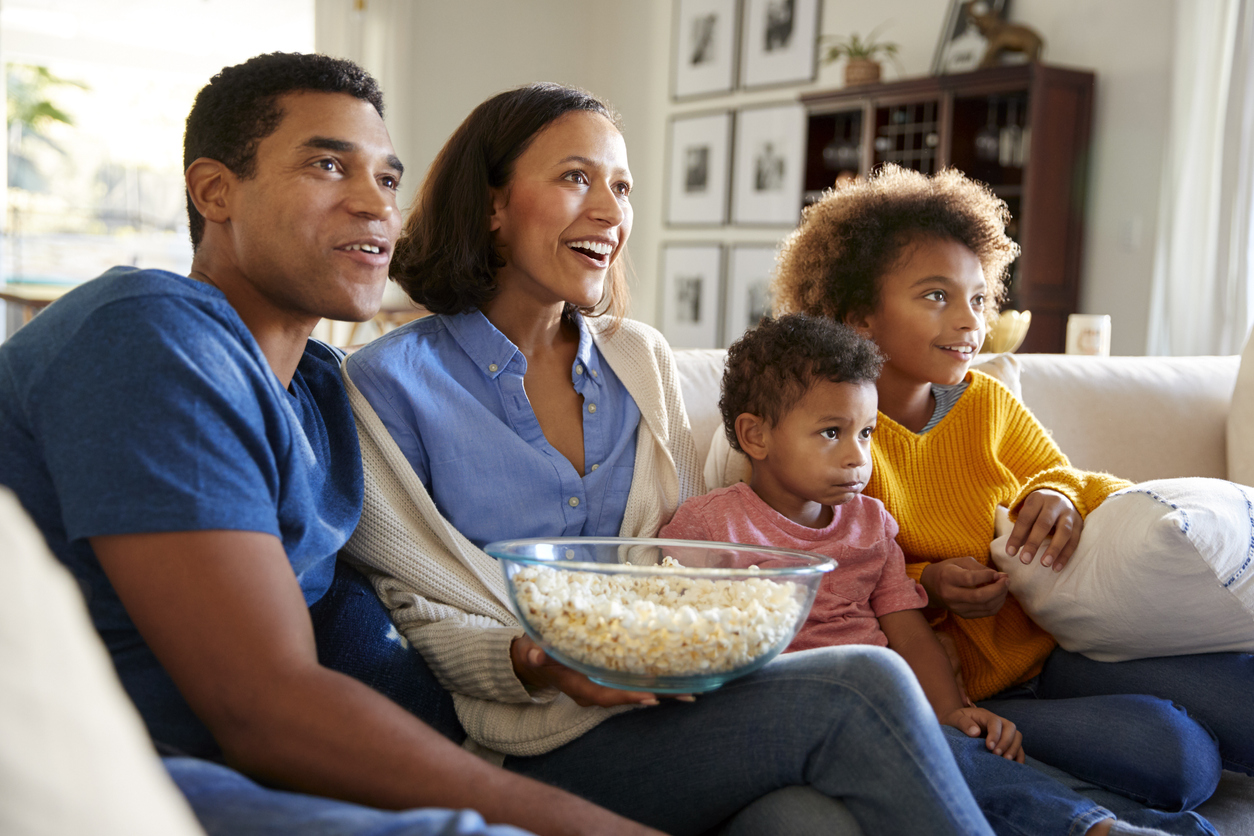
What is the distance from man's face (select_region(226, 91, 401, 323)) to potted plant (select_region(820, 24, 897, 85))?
3944 millimetres

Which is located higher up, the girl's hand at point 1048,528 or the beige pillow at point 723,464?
the beige pillow at point 723,464

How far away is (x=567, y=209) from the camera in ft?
4.67

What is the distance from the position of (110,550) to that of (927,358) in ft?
3.81

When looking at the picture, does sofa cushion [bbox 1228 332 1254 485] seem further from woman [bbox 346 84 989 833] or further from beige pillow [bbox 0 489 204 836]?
beige pillow [bbox 0 489 204 836]

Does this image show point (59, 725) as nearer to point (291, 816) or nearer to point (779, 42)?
point (291, 816)

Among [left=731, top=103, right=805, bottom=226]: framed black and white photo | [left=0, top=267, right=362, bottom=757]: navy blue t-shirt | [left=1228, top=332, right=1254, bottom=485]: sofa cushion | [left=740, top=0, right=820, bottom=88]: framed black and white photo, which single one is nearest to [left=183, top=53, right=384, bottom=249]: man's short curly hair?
[left=0, top=267, right=362, bottom=757]: navy blue t-shirt

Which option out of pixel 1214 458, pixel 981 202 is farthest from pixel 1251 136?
pixel 981 202

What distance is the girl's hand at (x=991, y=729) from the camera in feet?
4.27

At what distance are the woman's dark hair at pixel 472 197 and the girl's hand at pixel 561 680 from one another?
0.54m

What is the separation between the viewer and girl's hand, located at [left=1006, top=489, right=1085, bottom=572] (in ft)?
4.77

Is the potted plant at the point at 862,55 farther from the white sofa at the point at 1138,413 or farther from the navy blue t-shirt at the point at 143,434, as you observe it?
the navy blue t-shirt at the point at 143,434

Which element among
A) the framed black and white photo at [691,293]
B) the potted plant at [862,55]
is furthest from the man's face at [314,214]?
the framed black and white photo at [691,293]

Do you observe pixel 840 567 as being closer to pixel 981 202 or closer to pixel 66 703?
pixel 981 202

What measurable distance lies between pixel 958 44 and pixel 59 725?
185 inches
